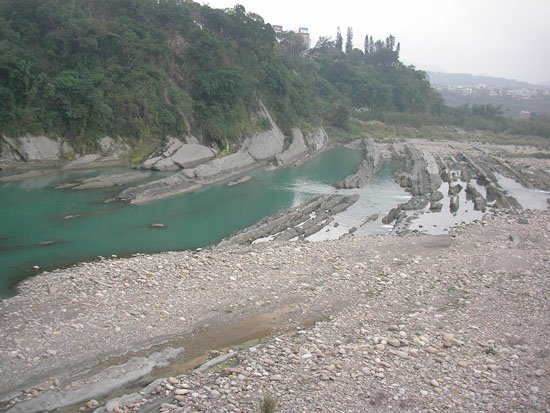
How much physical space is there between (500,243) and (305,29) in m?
119

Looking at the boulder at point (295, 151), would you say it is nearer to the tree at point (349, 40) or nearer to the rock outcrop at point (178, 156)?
the rock outcrop at point (178, 156)

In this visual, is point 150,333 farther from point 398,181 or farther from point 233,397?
point 398,181

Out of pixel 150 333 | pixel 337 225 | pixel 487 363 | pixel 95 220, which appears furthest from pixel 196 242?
pixel 487 363

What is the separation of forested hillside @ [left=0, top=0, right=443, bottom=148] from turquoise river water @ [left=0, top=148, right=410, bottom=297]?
5948 millimetres

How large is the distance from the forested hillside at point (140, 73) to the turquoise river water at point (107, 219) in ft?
19.5

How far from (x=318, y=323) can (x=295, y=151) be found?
3532 cm

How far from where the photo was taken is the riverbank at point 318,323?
1016 centimetres

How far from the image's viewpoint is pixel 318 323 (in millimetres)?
13656

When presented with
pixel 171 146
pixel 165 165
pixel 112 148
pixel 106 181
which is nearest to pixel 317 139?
pixel 171 146

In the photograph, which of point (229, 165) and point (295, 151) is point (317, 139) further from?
point (229, 165)

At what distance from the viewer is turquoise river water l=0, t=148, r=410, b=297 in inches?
804

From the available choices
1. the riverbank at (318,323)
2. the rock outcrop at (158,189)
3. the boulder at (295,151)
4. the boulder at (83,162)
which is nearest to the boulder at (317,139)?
the boulder at (295,151)

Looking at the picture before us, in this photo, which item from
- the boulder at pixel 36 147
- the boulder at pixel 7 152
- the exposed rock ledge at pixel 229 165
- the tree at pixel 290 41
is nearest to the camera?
the exposed rock ledge at pixel 229 165

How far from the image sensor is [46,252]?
20375 mm
